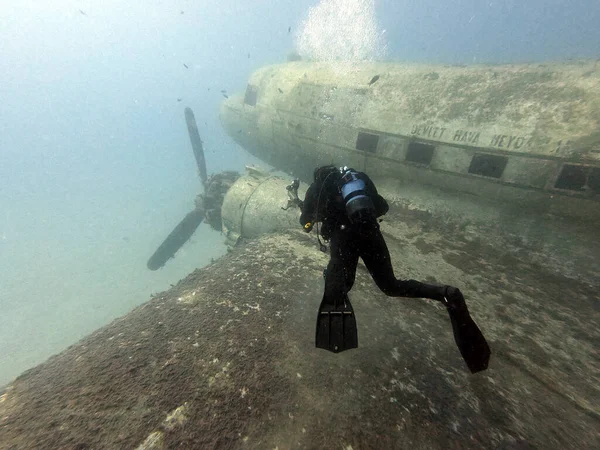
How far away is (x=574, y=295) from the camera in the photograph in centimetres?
352

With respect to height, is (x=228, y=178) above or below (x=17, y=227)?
above

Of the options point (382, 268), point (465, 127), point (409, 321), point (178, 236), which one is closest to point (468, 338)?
point (409, 321)

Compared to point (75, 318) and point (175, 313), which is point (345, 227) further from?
point (75, 318)

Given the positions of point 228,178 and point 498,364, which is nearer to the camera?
point 498,364

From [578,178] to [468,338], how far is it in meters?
3.80

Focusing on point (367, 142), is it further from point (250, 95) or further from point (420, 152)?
point (250, 95)

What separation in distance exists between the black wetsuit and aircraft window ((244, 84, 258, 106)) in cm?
876

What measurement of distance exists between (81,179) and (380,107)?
103m

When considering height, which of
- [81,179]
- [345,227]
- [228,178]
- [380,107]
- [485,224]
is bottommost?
[81,179]

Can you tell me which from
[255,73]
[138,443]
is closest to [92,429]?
[138,443]

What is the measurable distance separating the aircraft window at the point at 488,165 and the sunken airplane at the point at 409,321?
33 millimetres

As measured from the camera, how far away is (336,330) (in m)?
2.28

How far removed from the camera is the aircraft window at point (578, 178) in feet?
13.4

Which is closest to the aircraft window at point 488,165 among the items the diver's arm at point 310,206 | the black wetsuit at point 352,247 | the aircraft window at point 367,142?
the aircraft window at point 367,142
